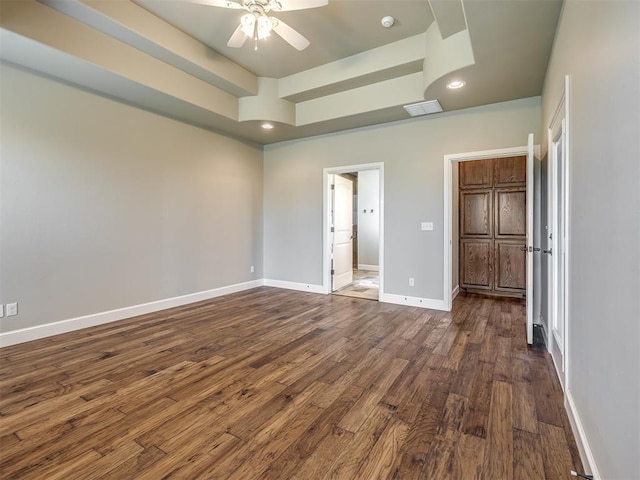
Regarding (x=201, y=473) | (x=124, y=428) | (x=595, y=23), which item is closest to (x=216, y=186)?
(x=124, y=428)

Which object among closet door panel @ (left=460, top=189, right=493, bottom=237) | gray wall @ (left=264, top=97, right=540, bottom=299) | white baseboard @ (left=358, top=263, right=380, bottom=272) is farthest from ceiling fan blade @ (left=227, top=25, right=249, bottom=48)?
white baseboard @ (left=358, top=263, right=380, bottom=272)

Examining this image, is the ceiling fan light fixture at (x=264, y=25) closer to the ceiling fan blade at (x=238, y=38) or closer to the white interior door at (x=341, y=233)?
the ceiling fan blade at (x=238, y=38)

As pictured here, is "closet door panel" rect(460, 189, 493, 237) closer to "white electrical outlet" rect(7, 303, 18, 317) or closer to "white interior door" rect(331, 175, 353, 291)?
"white interior door" rect(331, 175, 353, 291)

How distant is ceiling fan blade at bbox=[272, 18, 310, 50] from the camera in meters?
2.67

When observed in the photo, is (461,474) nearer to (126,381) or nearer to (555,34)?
(126,381)

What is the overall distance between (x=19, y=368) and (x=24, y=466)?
4.84 ft

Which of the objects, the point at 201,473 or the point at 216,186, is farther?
the point at 216,186

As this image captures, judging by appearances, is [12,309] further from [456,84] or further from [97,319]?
[456,84]

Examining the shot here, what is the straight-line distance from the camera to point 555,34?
2.45 metres

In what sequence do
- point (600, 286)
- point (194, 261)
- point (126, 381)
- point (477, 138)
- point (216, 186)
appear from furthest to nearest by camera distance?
point (216, 186), point (194, 261), point (477, 138), point (126, 381), point (600, 286)

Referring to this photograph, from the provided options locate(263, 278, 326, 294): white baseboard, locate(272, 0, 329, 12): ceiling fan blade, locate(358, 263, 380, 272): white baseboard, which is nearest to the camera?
locate(272, 0, 329, 12): ceiling fan blade

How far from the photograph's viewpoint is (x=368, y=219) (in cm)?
823

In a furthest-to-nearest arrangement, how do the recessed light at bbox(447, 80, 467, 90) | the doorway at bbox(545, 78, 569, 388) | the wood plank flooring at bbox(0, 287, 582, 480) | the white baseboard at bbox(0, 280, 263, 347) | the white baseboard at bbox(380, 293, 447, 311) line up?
the white baseboard at bbox(380, 293, 447, 311) → the recessed light at bbox(447, 80, 467, 90) → the white baseboard at bbox(0, 280, 263, 347) → the doorway at bbox(545, 78, 569, 388) → the wood plank flooring at bbox(0, 287, 582, 480)

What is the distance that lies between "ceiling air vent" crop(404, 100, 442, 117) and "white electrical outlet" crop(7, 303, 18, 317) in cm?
487
